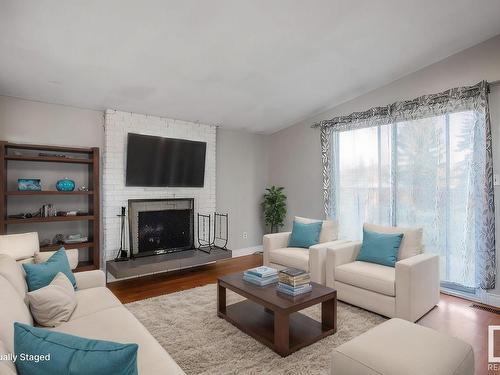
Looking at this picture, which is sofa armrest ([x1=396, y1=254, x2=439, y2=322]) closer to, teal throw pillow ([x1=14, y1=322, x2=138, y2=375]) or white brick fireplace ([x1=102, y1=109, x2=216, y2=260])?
teal throw pillow ([x1=14, y1=322, x2=138, y2=375])

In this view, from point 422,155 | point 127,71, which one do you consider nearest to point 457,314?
point 422,155

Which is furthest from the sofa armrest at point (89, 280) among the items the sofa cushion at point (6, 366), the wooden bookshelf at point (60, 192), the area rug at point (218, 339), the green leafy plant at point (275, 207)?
the green leafy plant at point (275, 207)

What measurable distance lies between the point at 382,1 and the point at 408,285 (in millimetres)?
2574

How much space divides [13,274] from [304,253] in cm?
299

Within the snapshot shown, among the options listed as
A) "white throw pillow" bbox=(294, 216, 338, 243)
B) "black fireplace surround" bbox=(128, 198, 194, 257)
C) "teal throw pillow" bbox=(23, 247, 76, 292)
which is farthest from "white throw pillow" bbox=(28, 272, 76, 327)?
"white throw pillow" bbox=(294, 216, 338, 243)

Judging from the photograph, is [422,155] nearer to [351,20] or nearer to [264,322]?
[351,20]

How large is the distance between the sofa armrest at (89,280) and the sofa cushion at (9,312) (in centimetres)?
86

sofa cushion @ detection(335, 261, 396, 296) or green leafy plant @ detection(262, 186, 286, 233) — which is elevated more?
green leafy plant @ detection(262, 186, 286, 233)

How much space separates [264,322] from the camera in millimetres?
2676

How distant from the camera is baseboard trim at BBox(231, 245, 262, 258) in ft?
18.4

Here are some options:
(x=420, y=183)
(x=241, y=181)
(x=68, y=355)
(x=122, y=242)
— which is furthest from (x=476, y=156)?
(x=122, y=242)

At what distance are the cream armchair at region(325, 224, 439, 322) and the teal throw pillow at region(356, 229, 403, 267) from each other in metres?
0.07

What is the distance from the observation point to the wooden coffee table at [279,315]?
7.47 feet

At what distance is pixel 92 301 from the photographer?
2270 mm
